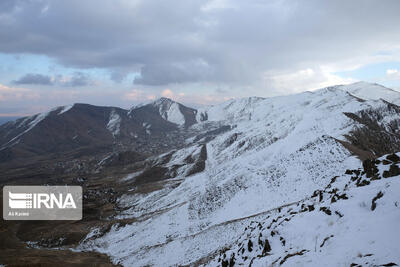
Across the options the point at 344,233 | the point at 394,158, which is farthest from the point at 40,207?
the point at 394,158

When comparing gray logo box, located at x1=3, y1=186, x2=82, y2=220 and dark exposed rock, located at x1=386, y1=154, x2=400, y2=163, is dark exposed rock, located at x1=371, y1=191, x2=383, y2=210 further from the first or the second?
gray logo box, located at x1=3, y1=186, x2=82, y2=220

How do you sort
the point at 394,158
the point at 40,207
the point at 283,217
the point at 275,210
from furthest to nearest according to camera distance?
the point at 40,207
the point at 275,210
the point at 283,217
the point at 394,158

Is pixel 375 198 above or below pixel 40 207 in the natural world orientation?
above

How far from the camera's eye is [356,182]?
1750 centimetres

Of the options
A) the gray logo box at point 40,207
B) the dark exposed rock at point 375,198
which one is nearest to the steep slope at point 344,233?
the dark exposed rock at point 375,198

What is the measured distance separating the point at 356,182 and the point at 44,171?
670 ft

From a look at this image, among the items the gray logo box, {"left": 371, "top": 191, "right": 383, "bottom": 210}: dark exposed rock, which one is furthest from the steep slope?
the gray logo box

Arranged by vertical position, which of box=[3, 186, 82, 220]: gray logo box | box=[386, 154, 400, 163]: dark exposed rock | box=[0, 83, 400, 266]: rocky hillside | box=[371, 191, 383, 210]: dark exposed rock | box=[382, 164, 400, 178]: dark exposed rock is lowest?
box=[3, 186, 82, 220]: gray logo box

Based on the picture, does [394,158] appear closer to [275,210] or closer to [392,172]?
[392,172]

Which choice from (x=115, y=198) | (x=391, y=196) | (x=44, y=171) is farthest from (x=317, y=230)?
(x=44, y=171)

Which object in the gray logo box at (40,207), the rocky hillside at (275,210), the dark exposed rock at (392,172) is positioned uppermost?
the dark exposed rock at (392,172)

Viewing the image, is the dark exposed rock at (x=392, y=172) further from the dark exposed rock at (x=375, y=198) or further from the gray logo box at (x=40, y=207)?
the gray logo box at (x=40, y=207)

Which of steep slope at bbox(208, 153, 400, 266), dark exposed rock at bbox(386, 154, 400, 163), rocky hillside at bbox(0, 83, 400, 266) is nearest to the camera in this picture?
steep slope at bbox(208, 153, 400, 266)

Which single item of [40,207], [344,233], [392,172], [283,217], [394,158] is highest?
[394,158]
